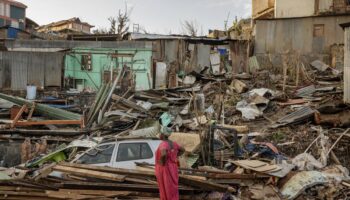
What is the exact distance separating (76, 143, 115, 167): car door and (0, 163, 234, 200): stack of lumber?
70 cm

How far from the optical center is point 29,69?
72.6 ft

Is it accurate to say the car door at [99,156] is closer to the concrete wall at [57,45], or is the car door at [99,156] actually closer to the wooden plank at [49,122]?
the wooden plank at [49,122]

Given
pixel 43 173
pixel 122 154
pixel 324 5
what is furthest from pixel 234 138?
pixel 324 5

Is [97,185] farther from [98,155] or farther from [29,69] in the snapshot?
→ [29,69]

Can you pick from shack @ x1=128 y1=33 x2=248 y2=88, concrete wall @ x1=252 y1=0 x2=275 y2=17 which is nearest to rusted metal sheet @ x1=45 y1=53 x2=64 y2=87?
shack @ x1=128 y1=33 x2=248 y2=88

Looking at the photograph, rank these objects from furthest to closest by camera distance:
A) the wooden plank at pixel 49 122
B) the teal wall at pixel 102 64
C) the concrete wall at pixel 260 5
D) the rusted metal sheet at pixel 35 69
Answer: the concrete wall at pixel 260 5, the teal wall at pixel 102 64, the rusted metal sheet at pixel 35 69, the wooden plank at pixel 49 122

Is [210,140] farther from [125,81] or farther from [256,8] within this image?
[256,8]

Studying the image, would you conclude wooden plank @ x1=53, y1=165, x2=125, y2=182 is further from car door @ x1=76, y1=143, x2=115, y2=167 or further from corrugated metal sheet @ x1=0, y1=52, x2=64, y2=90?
corrugated metal sheet @ x1=0, y1=52, x2=64, y2=90

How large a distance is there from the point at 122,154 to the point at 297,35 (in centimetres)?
1998

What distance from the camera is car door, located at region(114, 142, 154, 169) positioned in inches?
346

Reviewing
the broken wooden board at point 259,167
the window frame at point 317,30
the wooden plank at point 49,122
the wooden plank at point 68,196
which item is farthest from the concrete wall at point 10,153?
the window frame at point 317,30

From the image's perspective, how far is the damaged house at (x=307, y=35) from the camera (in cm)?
2512

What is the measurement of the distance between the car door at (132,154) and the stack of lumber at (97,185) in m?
0.68

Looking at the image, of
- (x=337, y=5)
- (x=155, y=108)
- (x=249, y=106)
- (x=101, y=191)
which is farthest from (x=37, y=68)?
Result: (x=337, y=5)
